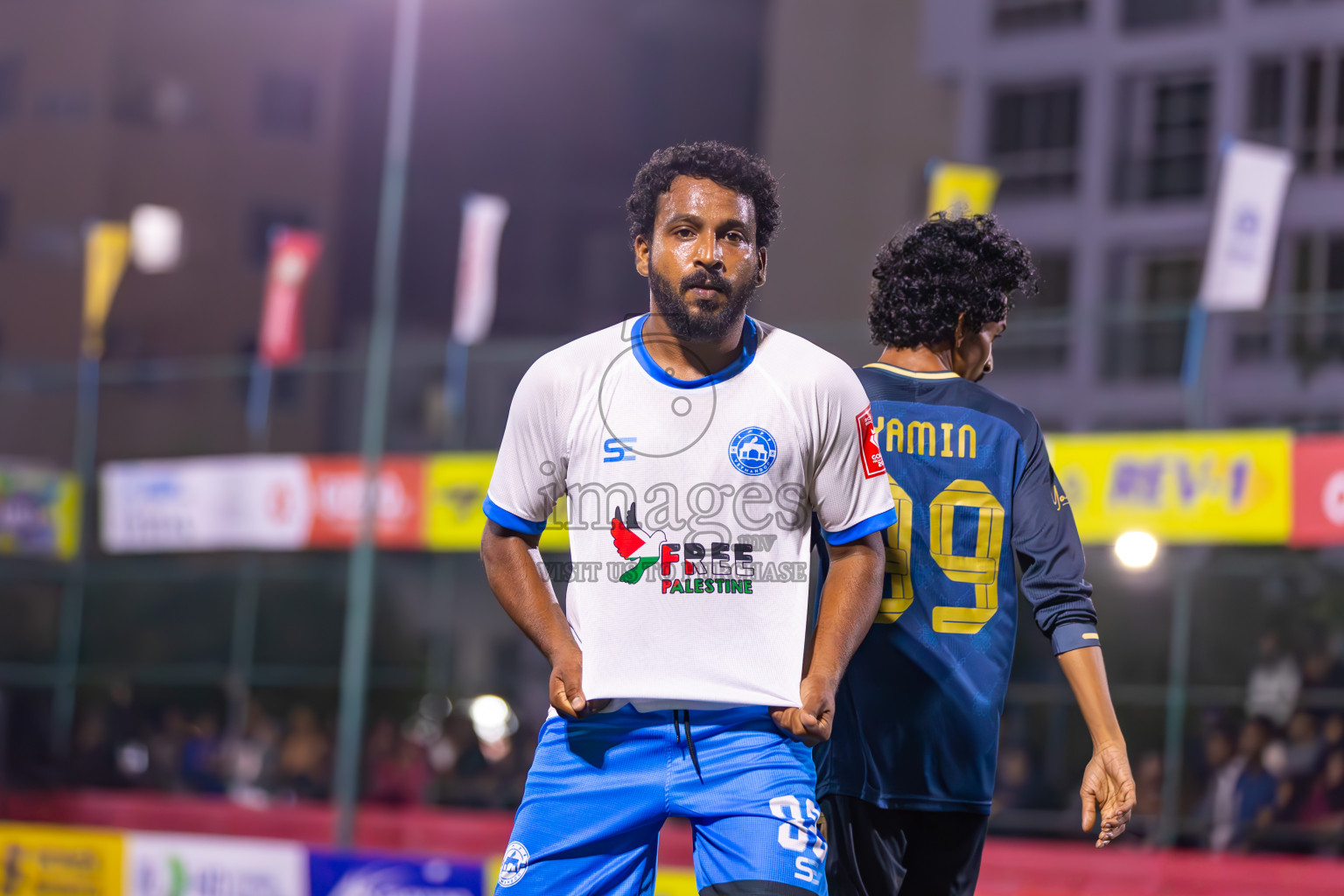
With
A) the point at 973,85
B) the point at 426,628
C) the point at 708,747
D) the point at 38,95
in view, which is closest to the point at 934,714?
the point at 708,747

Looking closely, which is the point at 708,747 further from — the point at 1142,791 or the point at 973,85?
the point at 973,85

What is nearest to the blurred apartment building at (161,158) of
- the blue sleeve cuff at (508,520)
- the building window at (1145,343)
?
the building window at (1145,343)

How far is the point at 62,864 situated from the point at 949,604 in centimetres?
885

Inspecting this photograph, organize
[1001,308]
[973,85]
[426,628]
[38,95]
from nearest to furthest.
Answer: [1001,308], [426,628], [973,85], [38,95]

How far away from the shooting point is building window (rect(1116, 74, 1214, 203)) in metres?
31.4

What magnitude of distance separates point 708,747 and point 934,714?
1.91 ft

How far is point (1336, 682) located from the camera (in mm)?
11586

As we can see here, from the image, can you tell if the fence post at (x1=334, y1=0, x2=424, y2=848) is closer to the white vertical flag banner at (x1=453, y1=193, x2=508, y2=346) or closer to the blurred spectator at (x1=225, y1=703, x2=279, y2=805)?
the blurred spectator at (x1=225, y1=703, x2=279, y2=805)

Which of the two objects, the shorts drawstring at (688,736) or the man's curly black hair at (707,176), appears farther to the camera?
the man's curly black hair at (707,176)

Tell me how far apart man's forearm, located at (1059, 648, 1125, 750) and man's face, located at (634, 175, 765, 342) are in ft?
3.21

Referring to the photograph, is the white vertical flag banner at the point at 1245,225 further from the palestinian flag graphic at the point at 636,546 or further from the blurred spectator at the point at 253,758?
the palestinian flag graphic at the point at 636,546

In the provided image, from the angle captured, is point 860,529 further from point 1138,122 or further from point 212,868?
point 1138,122

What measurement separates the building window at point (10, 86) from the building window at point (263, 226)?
230 inches

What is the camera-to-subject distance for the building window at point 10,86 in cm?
3969
